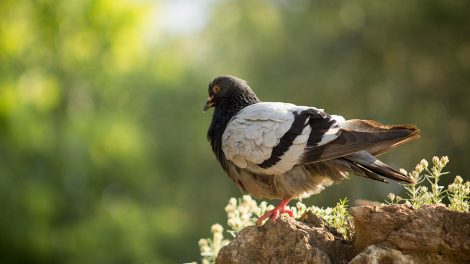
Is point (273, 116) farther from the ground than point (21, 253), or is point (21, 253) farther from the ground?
point (21, 253)

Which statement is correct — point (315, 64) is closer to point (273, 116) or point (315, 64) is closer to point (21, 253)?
point (21, 253)

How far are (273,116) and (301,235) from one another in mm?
1338

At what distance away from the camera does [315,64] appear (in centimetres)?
2233

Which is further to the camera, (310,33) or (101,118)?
(310,33)

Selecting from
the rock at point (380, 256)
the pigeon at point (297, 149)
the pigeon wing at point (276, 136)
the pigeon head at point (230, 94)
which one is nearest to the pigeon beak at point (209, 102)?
the pigeon head at point (230, 94)

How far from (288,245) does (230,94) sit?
228cm

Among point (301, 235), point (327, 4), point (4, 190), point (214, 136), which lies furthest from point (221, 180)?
point (301, 235)

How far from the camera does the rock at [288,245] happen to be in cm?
461

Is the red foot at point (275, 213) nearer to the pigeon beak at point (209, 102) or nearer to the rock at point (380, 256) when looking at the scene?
the rock at point (380, 256)

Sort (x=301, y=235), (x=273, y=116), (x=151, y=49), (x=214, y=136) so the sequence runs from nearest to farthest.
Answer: (x=301, y=235) < (x=273, y=116) < (x=214, y=136) < (x=151, y=49)

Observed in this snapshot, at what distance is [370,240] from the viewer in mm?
4414

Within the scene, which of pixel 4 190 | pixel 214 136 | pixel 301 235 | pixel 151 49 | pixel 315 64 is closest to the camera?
pixel 301 235

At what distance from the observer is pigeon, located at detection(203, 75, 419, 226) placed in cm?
527

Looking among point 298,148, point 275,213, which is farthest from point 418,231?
point 298,148
